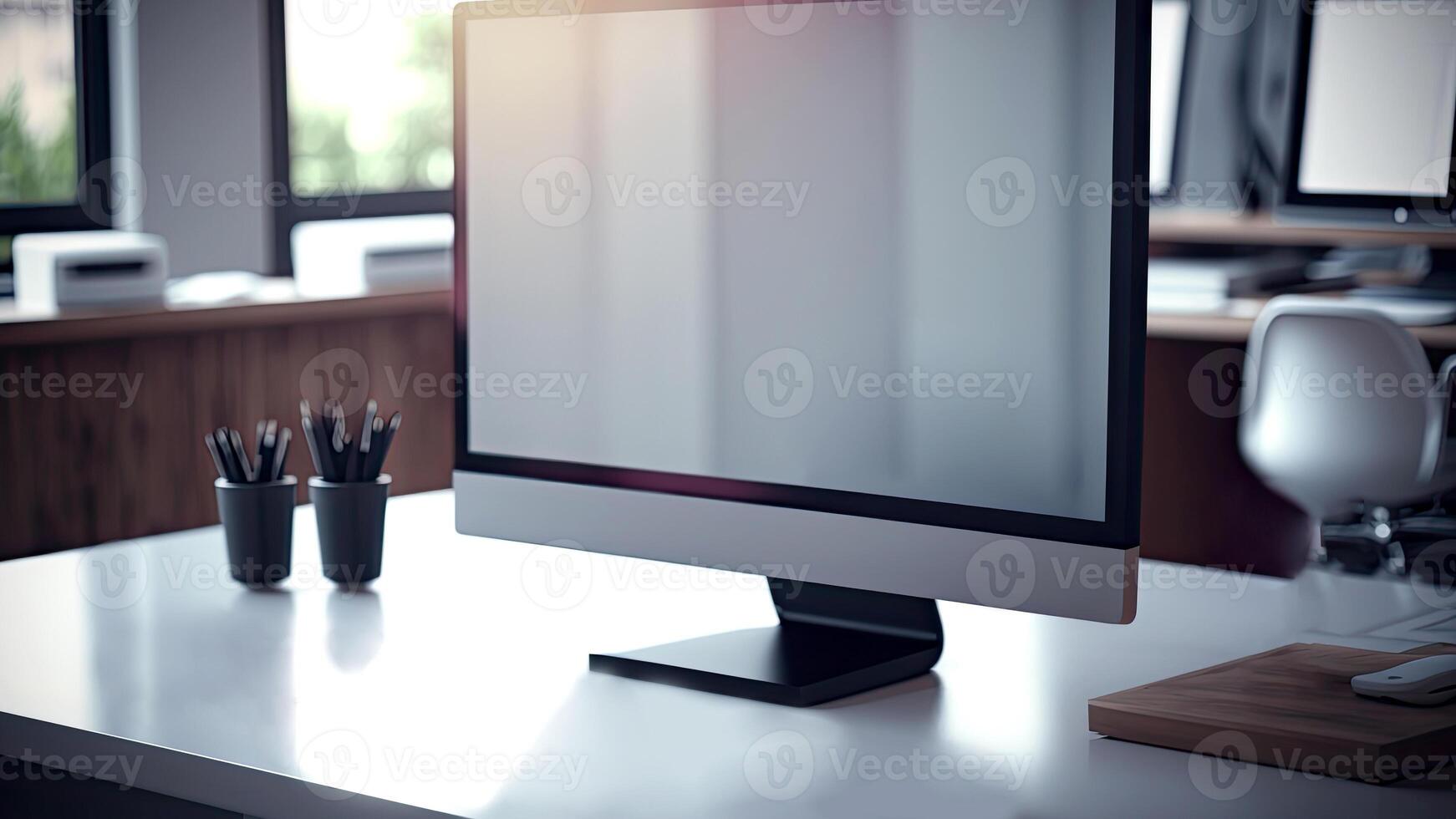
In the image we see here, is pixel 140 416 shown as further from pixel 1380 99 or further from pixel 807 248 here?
pixel 1380 99

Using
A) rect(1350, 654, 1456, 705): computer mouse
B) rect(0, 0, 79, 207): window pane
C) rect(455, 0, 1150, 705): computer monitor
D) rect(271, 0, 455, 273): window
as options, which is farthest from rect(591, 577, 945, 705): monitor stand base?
rect(271, 0, 455, 273): window

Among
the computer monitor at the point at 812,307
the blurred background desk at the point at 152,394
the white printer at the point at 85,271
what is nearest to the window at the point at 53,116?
the white printer at the point at 85,271

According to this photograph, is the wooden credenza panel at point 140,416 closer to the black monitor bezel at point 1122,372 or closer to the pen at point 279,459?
the pen at point 279,459

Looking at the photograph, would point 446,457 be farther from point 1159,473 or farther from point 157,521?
point 1159,473

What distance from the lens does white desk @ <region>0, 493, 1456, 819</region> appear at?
0.89 m

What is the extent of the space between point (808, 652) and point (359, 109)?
306cm

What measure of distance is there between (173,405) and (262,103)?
2.91ft

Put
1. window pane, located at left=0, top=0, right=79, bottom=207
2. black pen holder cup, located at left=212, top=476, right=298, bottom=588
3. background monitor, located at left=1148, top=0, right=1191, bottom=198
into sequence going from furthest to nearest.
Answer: background monitor, located at left=1148, top=0, right=1191, bottom=198 < window pane, located at left=0, top=0, right=79, bottom=207 < black pen holder cup, located at left=212, top=476, right=298, bottom=588

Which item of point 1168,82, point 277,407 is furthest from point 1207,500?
point 277,407

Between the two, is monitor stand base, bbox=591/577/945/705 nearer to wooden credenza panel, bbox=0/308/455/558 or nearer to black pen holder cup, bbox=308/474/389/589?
black pen holder cup, bbox=308/474/389/589

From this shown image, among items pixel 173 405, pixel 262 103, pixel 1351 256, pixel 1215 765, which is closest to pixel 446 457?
pixel 173 405

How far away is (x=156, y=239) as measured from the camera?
3064 millimetres

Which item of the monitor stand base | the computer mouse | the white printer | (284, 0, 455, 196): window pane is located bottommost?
the monitor stand base

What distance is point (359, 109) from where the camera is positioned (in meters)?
3.88
